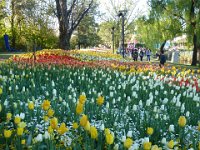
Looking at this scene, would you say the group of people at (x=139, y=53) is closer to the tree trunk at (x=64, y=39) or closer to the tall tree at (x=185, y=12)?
the tall tree at (x=185, y=12)

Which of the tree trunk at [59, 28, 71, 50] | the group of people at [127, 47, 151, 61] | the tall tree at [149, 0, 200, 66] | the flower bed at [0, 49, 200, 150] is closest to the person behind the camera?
the flower bed at [0, 49, 200, 150]

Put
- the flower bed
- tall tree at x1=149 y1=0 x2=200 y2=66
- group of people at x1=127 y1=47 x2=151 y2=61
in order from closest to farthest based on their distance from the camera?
the flower bed < tall tree at x1=149 y1=0 x2=200 y2=66 < group of people at x1=127 y1=47 x2=151 y2=61

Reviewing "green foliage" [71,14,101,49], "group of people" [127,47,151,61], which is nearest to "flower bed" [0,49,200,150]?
"group of people" [127,47,151,61]

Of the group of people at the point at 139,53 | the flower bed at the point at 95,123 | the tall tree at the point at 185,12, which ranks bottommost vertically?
the group of people at the point at 139,53

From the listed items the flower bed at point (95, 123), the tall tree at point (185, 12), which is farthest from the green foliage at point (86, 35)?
the flower bed at point (95, 123)

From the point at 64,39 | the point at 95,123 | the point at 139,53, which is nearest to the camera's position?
the point at 95,123

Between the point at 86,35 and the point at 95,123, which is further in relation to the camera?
the point at 86,35

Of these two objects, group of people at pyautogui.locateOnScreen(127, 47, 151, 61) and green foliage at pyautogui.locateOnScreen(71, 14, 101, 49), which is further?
green foliage at pyautogui.locateOnScreen(71, 14, 101, 49)

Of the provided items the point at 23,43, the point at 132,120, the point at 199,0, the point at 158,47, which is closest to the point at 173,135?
the point at 132,120

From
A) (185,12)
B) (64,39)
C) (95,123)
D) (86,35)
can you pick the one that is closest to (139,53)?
(185,12)

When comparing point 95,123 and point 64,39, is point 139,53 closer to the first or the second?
point 64,39

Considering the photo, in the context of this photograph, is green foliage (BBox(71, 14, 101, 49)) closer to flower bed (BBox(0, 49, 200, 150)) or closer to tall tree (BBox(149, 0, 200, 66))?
tall tree (BBox(149, 0, 200, 66))

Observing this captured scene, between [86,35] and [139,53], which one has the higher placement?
[86,35]

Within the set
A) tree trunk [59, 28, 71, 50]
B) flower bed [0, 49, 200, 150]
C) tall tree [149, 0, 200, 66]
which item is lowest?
flower bed [0, 49, 200, 150]
